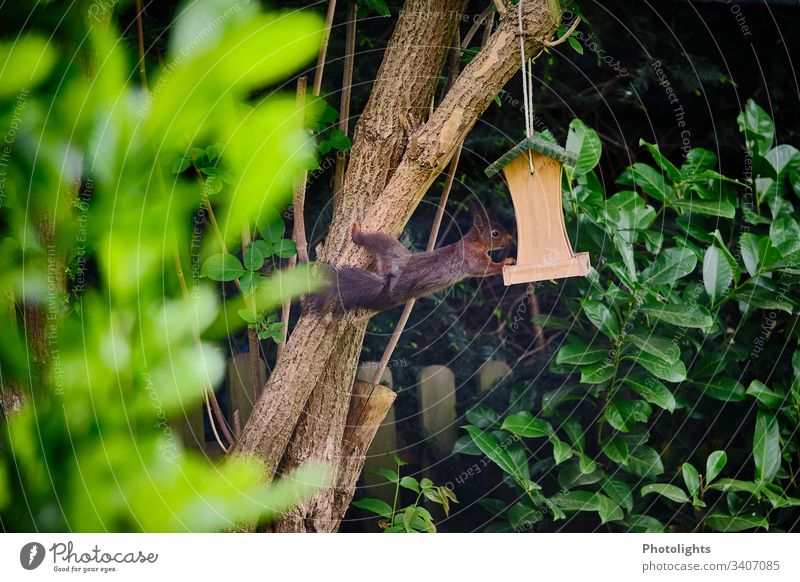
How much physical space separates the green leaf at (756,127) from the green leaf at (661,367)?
416mm

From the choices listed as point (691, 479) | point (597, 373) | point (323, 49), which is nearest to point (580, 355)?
point (597, 373)

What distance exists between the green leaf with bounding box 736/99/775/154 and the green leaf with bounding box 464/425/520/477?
25.3 inches

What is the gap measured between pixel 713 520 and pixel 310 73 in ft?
2.92

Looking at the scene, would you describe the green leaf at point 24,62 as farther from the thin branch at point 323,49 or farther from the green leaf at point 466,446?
the green leaf at point 466,446

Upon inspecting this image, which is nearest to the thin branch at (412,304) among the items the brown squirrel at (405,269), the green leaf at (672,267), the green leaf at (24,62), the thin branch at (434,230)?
the thin branch at (434,230)

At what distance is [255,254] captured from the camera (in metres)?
1.01

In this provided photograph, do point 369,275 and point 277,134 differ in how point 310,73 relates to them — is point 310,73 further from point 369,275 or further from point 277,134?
point 369,275

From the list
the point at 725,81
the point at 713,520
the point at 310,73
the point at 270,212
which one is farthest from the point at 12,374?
the point at 725,81

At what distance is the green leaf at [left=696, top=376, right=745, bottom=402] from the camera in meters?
1.18

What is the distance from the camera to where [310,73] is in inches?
42.8

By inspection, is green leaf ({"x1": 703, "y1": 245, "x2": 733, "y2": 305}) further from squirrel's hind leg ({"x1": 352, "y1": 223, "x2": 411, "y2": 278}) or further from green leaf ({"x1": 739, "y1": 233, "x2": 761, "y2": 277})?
squirrel's hind leg ({"x1": 352, "y1": 223, "x2": 411, "y2": 278})

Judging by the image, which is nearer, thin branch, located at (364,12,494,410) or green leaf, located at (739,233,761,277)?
thin branch, located at (364,12,494,410)
